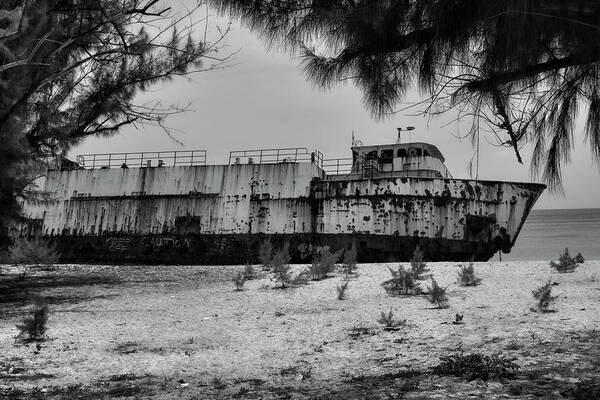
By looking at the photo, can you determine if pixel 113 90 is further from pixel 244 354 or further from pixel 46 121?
pixel 244 354

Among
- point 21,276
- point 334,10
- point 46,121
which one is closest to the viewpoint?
point 334,10

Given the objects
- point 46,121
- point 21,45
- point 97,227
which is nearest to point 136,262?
point 97,227

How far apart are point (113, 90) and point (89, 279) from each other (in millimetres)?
4644

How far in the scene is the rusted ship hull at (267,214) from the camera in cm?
1833

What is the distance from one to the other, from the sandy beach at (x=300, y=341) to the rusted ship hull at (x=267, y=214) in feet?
28.6

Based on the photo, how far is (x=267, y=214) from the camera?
19.8m

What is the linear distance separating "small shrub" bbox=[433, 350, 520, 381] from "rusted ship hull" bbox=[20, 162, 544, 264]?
1291 centimetres

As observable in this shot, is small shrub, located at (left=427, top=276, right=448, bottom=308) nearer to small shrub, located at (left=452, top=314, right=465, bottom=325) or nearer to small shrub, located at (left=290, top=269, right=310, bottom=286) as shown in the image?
small shrub, located at (left=452, top=314, right=465, bottom=325)

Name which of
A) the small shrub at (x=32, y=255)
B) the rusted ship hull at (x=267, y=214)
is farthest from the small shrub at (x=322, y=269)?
the small shrub at (x=32, y=255)

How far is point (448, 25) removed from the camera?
291cm

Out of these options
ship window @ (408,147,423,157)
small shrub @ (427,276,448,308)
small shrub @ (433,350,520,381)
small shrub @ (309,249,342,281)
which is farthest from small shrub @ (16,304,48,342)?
ship window @ (408,147,423,157)

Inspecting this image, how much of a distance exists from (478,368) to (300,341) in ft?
7.57

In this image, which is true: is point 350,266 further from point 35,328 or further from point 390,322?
point 35,328

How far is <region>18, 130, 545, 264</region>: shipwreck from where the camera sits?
18344mm
